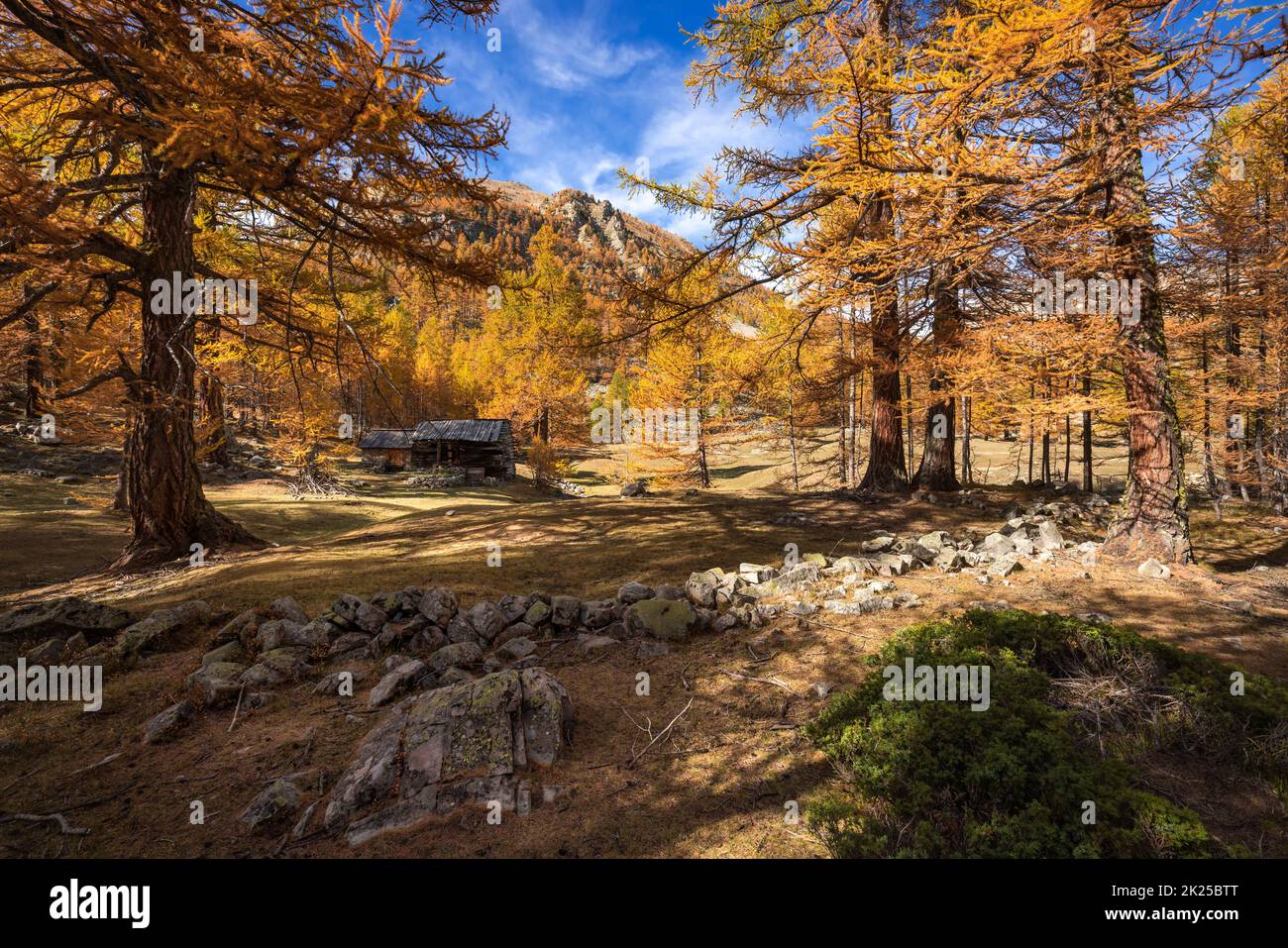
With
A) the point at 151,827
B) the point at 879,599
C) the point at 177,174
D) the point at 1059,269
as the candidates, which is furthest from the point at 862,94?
the point at 177,174

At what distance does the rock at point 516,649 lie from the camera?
4758 mm

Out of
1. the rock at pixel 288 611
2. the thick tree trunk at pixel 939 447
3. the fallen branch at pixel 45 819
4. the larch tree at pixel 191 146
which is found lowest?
the fallen branch at pixel 45 819

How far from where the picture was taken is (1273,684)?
3.06 metres

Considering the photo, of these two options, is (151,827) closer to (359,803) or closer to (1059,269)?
(359,803)

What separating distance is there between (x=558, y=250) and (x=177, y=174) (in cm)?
14187

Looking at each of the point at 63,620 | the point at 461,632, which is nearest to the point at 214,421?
the point at 63,620

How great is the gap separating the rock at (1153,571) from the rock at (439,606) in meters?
8.32

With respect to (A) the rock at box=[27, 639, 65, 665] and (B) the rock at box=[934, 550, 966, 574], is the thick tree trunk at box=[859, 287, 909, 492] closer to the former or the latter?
(B) the rock at box=[934, 550, 966, 574]

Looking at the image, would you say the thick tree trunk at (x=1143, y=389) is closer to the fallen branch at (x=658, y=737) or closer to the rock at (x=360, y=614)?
the fallen branch at (x=658, y=737)

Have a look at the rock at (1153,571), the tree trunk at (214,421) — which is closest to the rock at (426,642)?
the tree trunk at (214,421)

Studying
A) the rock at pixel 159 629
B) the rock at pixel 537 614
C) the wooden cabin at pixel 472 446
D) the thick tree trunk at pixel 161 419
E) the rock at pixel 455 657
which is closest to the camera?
the rock at pixel 455 657

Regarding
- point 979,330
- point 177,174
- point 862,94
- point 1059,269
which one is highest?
point 177,174

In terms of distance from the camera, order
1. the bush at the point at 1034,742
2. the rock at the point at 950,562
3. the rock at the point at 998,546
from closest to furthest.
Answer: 1. the bush at the point at 1034,742
2. the rock at the point at 950,562
3. the rock at the point at 998,546

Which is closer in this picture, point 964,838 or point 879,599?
point 964,838
